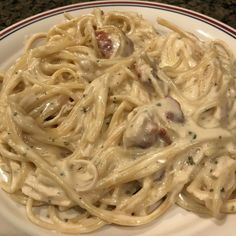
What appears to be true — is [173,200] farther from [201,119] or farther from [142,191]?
[201,119]

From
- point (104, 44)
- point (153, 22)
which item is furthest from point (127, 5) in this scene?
point (104, 44)

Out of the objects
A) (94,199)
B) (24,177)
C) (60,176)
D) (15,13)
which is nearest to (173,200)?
(94,199)

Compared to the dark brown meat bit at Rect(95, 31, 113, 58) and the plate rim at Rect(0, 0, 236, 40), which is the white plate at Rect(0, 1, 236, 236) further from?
the dark brown meat bit at Rect(95, 31, 113, 58)

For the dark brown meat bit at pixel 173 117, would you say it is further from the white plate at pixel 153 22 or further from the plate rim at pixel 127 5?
the plate rim at pixel 127 5

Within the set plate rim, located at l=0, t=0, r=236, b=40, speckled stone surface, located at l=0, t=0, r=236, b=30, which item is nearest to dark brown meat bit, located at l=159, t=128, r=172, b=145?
plate rim, located at l=0, t=0, r=236, b=40

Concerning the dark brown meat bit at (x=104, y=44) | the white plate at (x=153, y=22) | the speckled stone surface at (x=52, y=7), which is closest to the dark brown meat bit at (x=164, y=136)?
the white plate at (x=153, y=22)
